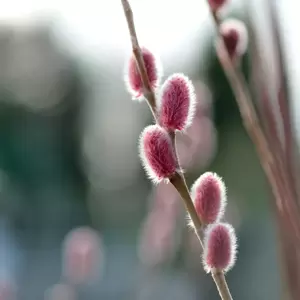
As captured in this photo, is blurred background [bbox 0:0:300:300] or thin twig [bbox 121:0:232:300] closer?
thin twig [bbox 121:0:232:300]

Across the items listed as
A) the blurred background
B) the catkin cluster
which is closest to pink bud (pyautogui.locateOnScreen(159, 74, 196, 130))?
the catkin cluster

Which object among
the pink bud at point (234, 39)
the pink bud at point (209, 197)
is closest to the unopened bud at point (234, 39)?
the pink bud at point (234, 39)

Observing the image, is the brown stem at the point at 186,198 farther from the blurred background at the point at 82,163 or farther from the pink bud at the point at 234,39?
the blurred background at the point at 82,163

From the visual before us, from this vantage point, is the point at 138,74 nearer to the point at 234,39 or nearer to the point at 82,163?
the point at 234,39

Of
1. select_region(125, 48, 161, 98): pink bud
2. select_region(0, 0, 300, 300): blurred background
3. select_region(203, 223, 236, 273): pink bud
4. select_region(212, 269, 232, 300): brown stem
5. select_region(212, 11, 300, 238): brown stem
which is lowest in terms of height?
select_region(0, 0, 300, 300): blurred background

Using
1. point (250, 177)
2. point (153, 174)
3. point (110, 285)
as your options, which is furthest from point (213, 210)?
point (250, 177)

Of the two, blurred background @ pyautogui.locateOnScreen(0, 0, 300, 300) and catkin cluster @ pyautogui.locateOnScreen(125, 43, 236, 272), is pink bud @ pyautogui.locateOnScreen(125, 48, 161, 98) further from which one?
blurred background @ pyautogui.locateOnScreen(0, 0, 300, 300)
